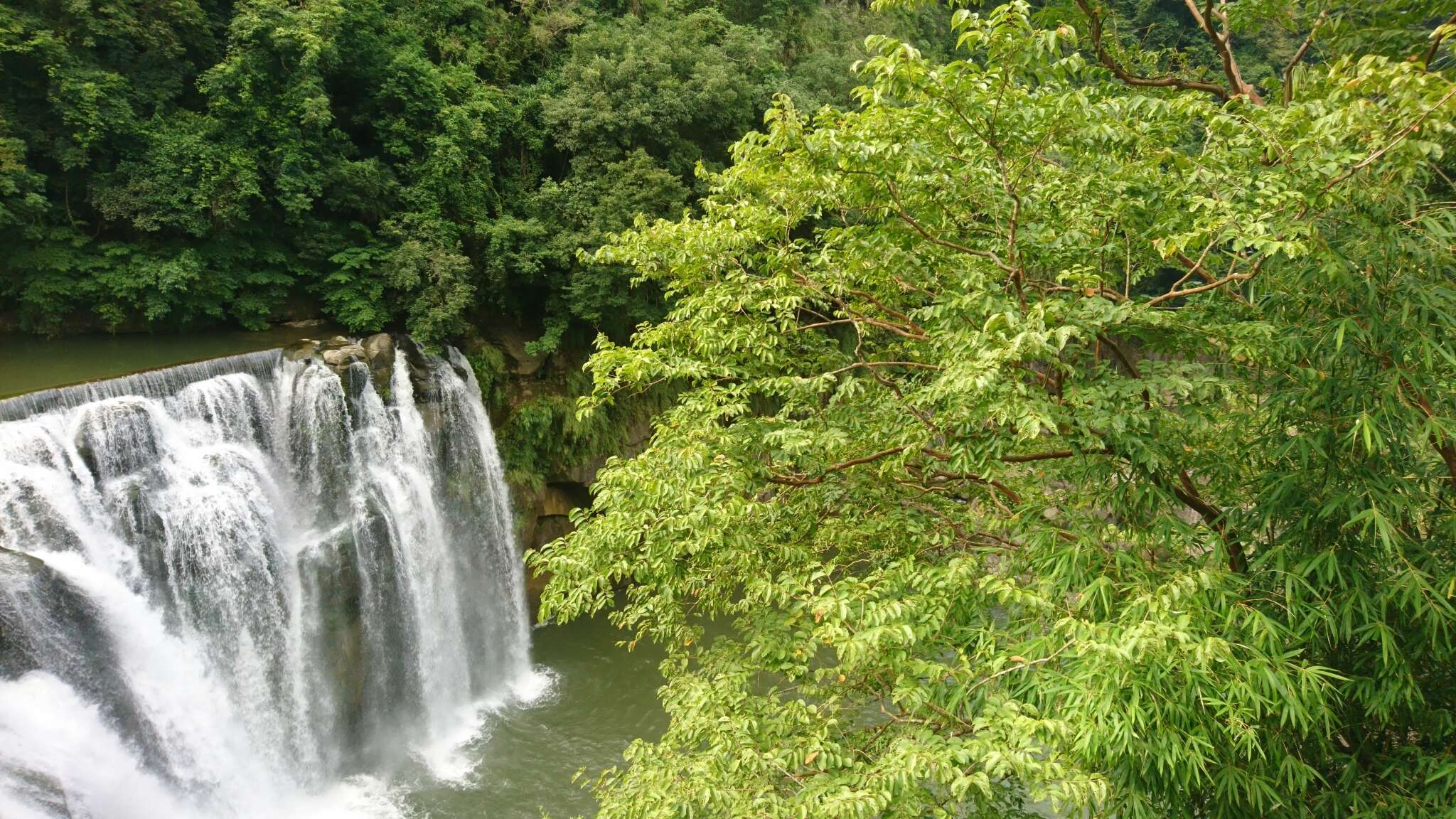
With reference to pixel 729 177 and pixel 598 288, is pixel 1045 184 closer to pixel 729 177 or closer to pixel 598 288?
pixel 729 177

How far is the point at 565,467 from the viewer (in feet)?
44.0

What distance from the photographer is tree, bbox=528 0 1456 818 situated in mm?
3164

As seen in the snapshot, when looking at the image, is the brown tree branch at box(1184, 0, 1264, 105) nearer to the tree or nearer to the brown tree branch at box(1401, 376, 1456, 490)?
the tree

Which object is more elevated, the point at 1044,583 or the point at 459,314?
the point at 459,314

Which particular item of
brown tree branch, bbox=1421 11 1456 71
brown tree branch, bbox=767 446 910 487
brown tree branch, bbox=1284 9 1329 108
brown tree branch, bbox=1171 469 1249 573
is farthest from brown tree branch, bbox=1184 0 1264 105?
brown tree branch, bbox=767 446 910 487

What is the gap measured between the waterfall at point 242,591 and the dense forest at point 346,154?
84.8 inches

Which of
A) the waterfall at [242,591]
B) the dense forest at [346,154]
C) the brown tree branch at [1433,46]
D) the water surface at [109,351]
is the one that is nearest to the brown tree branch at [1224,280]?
the brown tree branch at [1433,46]

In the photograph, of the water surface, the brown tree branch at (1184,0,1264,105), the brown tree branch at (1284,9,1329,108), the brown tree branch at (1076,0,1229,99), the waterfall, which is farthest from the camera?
the water surface

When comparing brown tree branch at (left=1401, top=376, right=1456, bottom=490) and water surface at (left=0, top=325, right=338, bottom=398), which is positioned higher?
water surface at (left=0, top=325, right=338, bottom=398)

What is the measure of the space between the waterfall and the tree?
5883 mm

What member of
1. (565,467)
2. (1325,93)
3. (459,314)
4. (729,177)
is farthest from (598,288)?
(1325,93)

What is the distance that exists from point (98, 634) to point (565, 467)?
22.1ft

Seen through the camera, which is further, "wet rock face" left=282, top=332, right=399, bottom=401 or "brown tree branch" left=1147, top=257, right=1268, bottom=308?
"wet rock face" left=282, top=332, right=399, bottom=401

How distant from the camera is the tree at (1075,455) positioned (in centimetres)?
316
